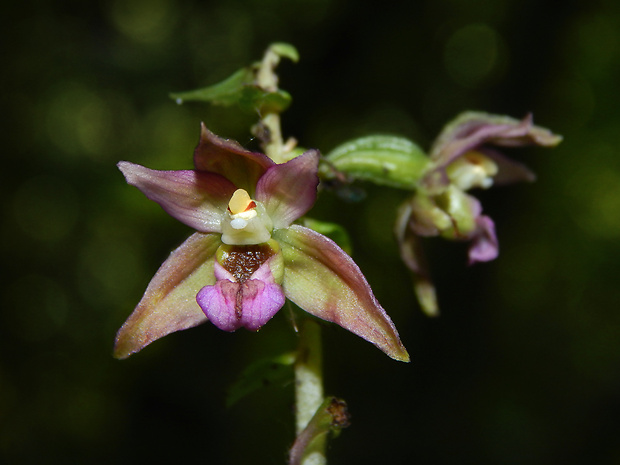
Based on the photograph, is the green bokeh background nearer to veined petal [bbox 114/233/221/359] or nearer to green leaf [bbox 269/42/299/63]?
green leaf [bbox 269/42/299/63]

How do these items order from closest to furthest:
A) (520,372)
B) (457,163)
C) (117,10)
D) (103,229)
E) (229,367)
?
(457,163) < (229,367) < (520,372) < (103,229) < (117,10)

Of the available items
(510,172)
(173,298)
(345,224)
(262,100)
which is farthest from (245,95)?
(345,224)

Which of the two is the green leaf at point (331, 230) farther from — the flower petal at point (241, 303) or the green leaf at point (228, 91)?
the green leaf at point (228, 91)

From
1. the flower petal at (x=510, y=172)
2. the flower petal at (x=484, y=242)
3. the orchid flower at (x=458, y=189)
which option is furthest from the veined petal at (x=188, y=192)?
the flower petal at (x=510, y=172)

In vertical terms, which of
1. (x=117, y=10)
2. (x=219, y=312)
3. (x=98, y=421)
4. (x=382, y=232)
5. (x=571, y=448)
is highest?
(x=219, y=312)

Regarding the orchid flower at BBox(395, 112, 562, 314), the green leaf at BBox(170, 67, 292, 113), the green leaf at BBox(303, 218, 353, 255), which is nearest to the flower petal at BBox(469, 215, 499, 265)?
the orchid flower at BBox(395, 112, 562, 314)

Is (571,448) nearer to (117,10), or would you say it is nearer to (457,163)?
(457,163)

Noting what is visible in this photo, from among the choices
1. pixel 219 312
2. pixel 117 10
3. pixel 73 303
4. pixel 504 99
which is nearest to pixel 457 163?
pixel 219 312
